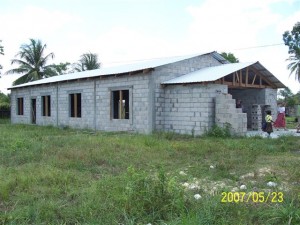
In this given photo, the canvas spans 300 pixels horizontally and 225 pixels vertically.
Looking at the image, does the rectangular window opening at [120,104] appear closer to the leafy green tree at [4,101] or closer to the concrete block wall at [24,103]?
the concrete block wall at [24,103]

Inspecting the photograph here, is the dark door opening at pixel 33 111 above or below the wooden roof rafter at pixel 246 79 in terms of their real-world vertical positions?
below

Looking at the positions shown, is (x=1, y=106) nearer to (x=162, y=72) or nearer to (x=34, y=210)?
(x=162, y=72)

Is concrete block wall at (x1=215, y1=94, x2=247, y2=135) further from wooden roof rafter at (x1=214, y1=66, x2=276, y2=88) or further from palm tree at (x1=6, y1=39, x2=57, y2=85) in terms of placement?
palm tree at (x1=6, y1=39, x2=57, y2=85)

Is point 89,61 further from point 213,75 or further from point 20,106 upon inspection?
point 213,75

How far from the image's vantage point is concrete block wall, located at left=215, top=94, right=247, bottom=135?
13.2m

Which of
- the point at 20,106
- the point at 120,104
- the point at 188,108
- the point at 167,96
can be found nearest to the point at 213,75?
the point at 188,108

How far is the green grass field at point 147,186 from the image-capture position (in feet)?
13.3

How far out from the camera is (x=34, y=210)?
14.4 feet

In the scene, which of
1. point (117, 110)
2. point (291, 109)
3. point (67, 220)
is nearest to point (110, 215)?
point (67, 220)

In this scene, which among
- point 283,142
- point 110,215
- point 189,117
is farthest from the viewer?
point 189,117

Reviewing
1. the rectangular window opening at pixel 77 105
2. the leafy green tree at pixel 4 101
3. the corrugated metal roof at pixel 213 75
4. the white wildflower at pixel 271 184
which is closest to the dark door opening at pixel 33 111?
the rectangular window opening at pixel 77 105

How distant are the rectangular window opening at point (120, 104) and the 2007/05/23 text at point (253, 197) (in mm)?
11652

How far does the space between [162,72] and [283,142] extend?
240 inches

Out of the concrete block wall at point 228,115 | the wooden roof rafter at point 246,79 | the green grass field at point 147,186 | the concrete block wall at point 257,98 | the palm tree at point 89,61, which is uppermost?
the palm tree at point 89,61
